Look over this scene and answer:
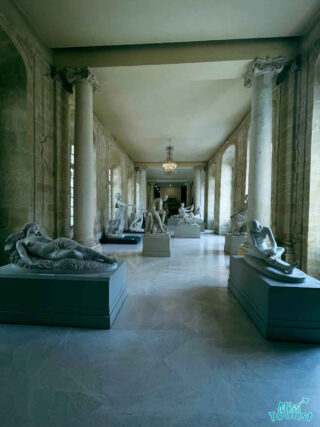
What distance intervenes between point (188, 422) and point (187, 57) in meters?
6.36

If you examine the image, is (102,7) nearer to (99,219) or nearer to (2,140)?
(2,140)

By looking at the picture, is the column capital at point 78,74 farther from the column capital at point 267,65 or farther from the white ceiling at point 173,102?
the column capital at point 267,65

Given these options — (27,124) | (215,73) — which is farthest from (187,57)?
(27,124)

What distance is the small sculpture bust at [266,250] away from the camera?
2.54m

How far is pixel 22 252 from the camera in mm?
2623

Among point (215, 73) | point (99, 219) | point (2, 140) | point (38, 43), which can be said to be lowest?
point (99, 219)

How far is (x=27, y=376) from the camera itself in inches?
67.0

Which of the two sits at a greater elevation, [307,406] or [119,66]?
[119,66]

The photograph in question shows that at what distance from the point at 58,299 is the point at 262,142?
5196mm

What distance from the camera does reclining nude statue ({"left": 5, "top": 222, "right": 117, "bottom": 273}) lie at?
8.45 ft

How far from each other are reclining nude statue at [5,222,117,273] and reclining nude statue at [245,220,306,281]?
208cm

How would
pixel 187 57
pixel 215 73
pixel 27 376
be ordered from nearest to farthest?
pixel 27 376
pixel 187 57
pixel 215 73

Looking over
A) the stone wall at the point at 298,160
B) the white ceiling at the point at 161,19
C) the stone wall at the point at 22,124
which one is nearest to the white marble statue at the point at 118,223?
the stone wall at the point at 22,124

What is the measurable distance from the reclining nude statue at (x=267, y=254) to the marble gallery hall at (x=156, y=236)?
25 millimetres
